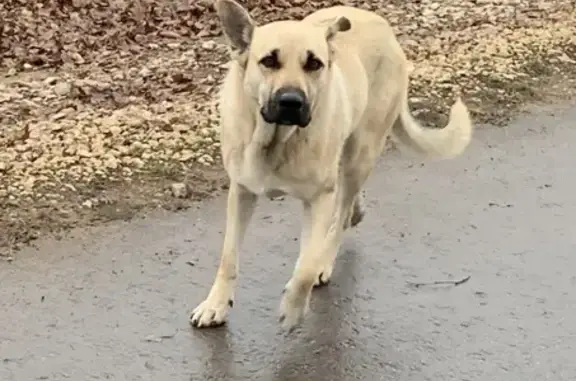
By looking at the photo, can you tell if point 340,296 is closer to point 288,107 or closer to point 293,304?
point 293,304

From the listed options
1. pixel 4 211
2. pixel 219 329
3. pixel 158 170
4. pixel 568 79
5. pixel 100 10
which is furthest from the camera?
pixel 100 10

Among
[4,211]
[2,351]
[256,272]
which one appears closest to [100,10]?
[4,211]

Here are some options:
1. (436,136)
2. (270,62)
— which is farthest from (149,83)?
(270,62)

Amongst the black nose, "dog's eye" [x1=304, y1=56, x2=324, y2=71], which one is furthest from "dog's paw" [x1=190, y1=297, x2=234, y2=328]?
"dog's eye" [x1=304, y1=56, x2=324, y2=71]

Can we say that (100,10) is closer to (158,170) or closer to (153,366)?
(158,170)

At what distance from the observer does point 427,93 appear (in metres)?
7.43

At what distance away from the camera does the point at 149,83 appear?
7289 mm

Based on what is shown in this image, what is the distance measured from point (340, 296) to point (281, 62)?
3.95 ft

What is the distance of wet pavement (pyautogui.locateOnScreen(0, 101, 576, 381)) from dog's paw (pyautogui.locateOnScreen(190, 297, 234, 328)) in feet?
0.15

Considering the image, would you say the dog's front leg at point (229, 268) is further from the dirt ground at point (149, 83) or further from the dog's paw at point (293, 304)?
the dirt ground at point (149, 83)

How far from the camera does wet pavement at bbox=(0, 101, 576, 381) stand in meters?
4.38

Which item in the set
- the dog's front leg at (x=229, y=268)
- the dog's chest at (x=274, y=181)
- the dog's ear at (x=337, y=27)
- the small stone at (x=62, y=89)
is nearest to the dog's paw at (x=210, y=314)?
the dog's front leg at (x=229, y=268)

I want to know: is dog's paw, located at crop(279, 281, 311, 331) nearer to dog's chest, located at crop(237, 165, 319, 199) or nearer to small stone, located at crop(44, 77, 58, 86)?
dog's chest, located at crop(237, 165, 319, 199)

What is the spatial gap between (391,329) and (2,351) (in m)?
1.58
